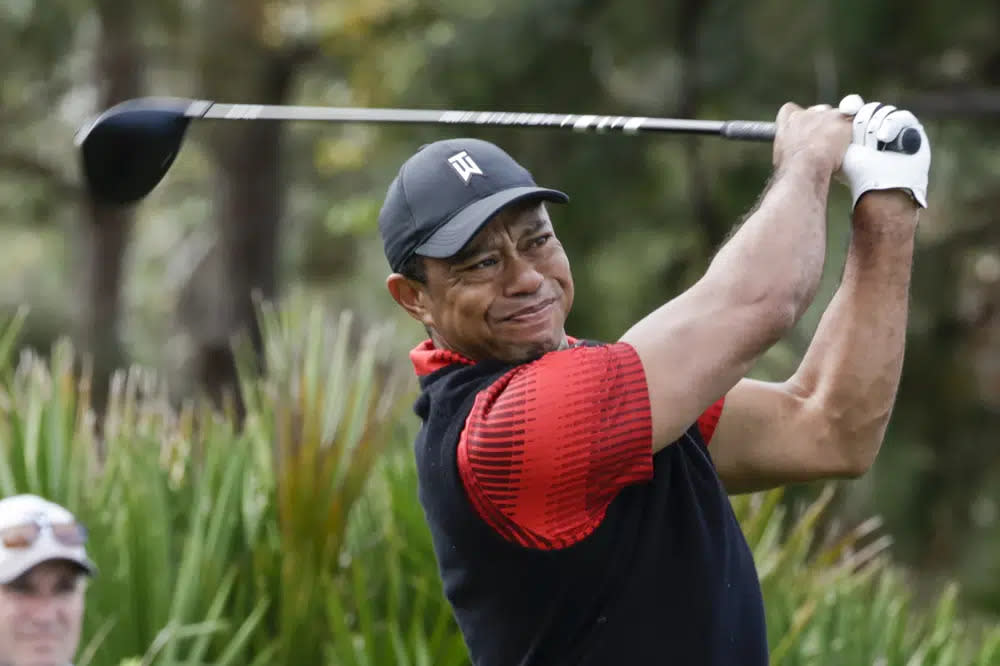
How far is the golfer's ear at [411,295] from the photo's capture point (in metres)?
2.81

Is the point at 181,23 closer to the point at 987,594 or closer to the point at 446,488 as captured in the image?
the point at 987,594

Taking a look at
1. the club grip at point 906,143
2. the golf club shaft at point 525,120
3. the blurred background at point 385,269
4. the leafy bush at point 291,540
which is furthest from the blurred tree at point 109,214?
the club grip at point 906,143

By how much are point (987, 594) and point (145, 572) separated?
232 inches

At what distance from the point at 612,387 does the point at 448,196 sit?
0.48 meters

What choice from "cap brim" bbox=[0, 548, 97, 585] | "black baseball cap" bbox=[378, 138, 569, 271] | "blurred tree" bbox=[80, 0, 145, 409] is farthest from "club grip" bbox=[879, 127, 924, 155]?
"blurred tree" bbox=[80, 0, 145, 409]

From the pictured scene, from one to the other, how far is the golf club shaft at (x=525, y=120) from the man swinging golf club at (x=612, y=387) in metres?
0.14

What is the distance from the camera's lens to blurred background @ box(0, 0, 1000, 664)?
4.46 meters

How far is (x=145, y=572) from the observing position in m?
4.22

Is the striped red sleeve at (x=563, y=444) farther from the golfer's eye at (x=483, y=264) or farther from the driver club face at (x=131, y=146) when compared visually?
the driver club face at (x=131, y=146)

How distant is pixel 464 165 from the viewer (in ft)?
9.01

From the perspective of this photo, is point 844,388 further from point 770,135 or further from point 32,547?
point 32,547

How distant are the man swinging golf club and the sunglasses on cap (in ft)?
2.96

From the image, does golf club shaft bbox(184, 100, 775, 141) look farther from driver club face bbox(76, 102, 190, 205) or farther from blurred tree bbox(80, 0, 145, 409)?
blurred tree bbox(80, 0, 145, 409)

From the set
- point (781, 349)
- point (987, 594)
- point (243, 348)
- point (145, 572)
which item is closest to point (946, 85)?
point (781, 349)
